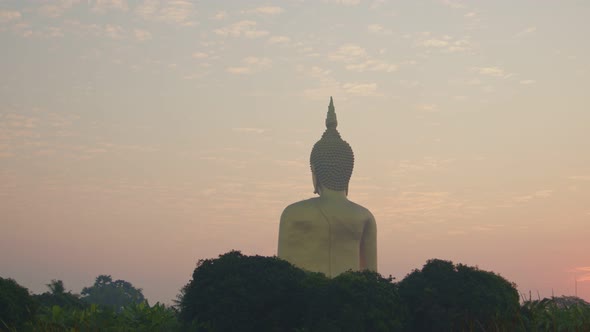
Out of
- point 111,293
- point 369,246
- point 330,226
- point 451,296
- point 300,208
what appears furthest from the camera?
point 111,293

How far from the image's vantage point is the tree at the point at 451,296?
83.1 ft

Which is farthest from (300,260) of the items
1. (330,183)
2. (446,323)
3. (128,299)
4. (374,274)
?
(128,299)

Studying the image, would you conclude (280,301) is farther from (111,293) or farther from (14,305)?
(111,293)

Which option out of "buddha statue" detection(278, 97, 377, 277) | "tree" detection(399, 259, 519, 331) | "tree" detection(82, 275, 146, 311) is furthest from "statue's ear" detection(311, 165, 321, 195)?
"tree" detection(82, 275, 146, 311)

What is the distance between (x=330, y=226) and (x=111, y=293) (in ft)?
215

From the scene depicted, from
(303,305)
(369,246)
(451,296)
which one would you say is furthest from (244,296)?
(369,246)

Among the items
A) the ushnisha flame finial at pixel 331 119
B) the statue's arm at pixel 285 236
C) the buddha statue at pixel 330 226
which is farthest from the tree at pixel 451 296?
the ushnisha flame finial at pixel 331 119

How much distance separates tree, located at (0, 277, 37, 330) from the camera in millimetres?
25156

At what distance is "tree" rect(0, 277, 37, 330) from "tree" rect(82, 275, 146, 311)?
62790mm

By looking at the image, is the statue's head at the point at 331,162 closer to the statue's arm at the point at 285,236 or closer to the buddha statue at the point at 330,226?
the buddha statue at the point at 330,226

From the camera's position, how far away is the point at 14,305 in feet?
83.7

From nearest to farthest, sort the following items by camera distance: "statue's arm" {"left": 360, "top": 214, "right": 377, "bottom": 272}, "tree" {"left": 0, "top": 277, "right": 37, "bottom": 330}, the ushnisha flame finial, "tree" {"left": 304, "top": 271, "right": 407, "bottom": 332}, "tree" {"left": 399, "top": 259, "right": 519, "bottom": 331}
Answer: "tree" {"left": 304, "top": 271, "right": 407, "bottom": 332}, "tree" {"left": 0, "top": 277, "right": 37, "bottom": 330}, "tree" {"left": 399, "top": 259, "right": 519, "bottom": 331}, "statue's arm" {"left": 360, "top": 214, "right": 377, "bottom": 272}, the ushnisha flame finial

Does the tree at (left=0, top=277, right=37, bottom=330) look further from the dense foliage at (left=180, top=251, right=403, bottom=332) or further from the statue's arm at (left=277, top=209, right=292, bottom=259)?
the statue's arm at (left=277, top=209, right=292, bottom=259)

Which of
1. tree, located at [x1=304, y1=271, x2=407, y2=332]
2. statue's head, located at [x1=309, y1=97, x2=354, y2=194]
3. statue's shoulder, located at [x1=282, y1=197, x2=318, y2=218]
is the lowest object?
tree, located at [x1=304, y1=271, x2=407, y2=332]
